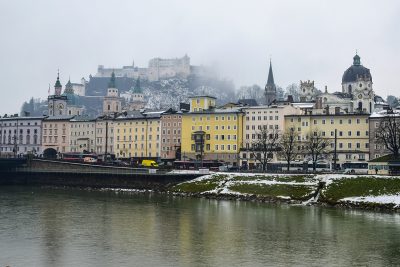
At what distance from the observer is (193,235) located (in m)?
49.6

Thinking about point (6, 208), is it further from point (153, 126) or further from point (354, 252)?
point (153, 126)

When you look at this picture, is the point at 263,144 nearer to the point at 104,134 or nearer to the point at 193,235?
the point at 104,134

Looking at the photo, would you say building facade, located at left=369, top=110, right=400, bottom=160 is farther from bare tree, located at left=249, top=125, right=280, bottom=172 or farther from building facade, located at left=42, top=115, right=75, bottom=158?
building facade, located at left=42, top=115, right=75, bottom=158

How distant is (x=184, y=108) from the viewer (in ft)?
510

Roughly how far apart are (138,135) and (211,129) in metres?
26.1

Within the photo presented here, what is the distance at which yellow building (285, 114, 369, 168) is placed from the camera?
401 ft

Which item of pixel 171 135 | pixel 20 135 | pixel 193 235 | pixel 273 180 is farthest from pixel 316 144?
pixel 20 135

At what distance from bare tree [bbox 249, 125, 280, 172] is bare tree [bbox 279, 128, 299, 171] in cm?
138

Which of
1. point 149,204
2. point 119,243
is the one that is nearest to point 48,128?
point 149,204

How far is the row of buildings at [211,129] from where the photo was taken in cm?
12488

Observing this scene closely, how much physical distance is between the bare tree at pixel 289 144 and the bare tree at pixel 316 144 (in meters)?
2.90

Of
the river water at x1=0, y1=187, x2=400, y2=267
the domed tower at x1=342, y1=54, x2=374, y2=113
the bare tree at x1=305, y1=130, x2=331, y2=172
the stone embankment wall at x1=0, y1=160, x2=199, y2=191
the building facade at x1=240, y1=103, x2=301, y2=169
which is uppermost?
the domed tower at x1=342, y1=54, x2=374, y2=113

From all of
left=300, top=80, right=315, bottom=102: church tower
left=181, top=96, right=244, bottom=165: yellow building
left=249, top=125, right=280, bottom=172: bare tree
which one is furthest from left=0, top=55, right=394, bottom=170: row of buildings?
left=300, top=80, right=315, bottom=102: church tower

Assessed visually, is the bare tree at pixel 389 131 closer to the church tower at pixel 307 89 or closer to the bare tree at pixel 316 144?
the bare tree at pixel 316 144
